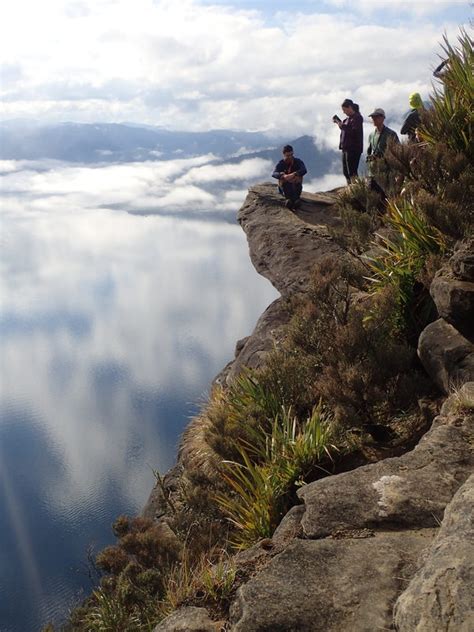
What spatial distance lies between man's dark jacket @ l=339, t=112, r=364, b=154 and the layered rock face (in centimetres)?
849

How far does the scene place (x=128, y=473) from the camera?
14188 centimetres

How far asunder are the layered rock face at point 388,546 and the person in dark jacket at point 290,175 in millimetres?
8857

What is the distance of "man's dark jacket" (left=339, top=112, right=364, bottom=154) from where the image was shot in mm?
15141

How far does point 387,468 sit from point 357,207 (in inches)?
427

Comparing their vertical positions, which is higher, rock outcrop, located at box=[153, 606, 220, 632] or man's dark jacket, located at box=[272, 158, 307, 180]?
man's dark jacket, located at box=[272, 158, 307, 180]

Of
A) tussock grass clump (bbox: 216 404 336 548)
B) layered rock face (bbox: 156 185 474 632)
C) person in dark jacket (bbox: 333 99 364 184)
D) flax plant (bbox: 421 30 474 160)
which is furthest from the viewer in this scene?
person in dark jacket (bbox: 333 99 364 184)

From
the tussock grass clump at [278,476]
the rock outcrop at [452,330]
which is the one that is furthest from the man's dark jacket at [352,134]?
the tussock grass clump at [278,476]

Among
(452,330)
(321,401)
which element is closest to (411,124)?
(452,330)

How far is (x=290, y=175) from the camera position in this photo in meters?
Result: 15.9

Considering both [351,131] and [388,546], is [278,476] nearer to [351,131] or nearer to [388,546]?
[388,546]

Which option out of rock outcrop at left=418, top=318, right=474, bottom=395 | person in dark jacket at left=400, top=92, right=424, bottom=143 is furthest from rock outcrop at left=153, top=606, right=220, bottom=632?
person in dark jacket at left=400, top=92, right=424, bottom=143

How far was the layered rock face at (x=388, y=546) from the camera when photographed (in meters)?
3.19

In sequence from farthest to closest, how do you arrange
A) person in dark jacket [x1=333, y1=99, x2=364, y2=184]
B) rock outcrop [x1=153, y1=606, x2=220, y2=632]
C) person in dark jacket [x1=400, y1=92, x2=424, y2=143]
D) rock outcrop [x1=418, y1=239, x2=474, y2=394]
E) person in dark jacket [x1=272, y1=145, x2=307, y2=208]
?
person in dark jacket [x1=272, y1=145, x2=307, y2=208] < person in dark jacket [x1=333, y1=99, x2=364, y2=184] < person in dark jacket [x1=400, y1=92, x2=424, y2=143] < rock outcrop [x1=418, y1=239, x2=474, y2=394] < rock outcrop [x1=153, y1=606, x2=220, y2=632]

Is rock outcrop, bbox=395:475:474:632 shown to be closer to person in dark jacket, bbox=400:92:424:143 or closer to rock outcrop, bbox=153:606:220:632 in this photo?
rock outcrop, bbox=153:606:220:632
